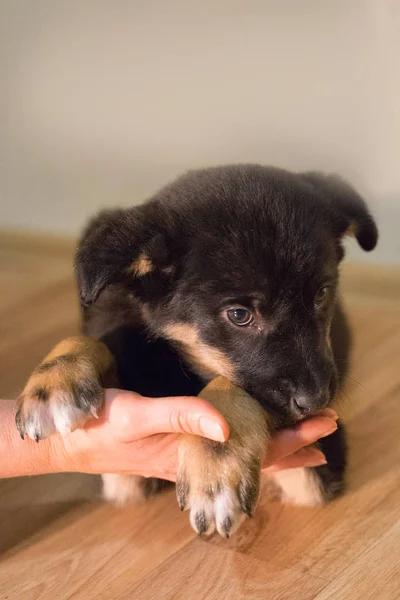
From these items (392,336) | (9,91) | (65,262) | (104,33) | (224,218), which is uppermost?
(104,33)

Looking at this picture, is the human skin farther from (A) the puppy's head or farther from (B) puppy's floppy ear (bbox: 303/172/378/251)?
(B) puppy's floppy ear (bbox: 303/172/378/251)

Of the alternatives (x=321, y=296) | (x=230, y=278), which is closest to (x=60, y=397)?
(x=230, y=278)

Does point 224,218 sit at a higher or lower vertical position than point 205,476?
higher

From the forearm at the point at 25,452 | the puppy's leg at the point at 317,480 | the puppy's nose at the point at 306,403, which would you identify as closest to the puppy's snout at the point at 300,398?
the puppy's nose at the point at 306,403

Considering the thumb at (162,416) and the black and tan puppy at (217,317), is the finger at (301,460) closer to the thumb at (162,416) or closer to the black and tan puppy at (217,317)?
the black and tan puppy at (217,317)

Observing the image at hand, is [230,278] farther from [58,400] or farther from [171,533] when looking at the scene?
[171,533]

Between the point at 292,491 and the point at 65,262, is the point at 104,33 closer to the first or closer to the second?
the point at 65,262

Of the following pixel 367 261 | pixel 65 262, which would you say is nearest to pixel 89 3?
pixel 65 262

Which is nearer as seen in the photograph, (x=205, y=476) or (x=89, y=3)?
(x=205, y=476)

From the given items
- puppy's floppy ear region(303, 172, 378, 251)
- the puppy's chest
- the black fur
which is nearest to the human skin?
the black fur
